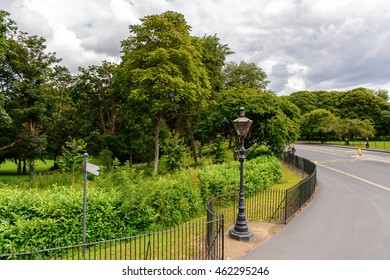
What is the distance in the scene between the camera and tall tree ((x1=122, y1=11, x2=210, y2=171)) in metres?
21.5

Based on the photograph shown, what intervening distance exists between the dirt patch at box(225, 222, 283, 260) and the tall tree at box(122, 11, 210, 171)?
13.6m

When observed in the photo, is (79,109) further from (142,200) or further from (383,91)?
(383,91)

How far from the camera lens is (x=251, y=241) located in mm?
8656

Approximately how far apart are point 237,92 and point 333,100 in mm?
69186

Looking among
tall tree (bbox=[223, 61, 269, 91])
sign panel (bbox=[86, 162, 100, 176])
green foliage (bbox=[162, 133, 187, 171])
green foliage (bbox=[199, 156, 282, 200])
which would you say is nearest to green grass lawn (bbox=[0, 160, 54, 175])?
green foliage (bbox=[162, 133, 187, 171])

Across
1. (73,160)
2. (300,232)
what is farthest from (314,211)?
(73,160)

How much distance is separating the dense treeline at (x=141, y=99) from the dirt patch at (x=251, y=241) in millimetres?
12027

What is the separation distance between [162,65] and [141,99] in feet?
10.3

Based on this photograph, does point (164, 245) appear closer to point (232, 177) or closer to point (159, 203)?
point (159, 203)

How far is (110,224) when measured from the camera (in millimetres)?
9125

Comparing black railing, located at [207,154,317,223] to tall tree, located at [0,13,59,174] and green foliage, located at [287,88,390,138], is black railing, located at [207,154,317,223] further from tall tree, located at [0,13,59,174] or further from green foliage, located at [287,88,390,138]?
green foliage, located at [287,88,390,138]

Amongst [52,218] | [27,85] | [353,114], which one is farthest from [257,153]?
[353,114]

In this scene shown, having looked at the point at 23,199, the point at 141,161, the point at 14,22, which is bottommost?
the point at 141,161

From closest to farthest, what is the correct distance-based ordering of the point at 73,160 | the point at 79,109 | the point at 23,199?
the point at 23,199 → the point at 73,160 → the point at 79,109
